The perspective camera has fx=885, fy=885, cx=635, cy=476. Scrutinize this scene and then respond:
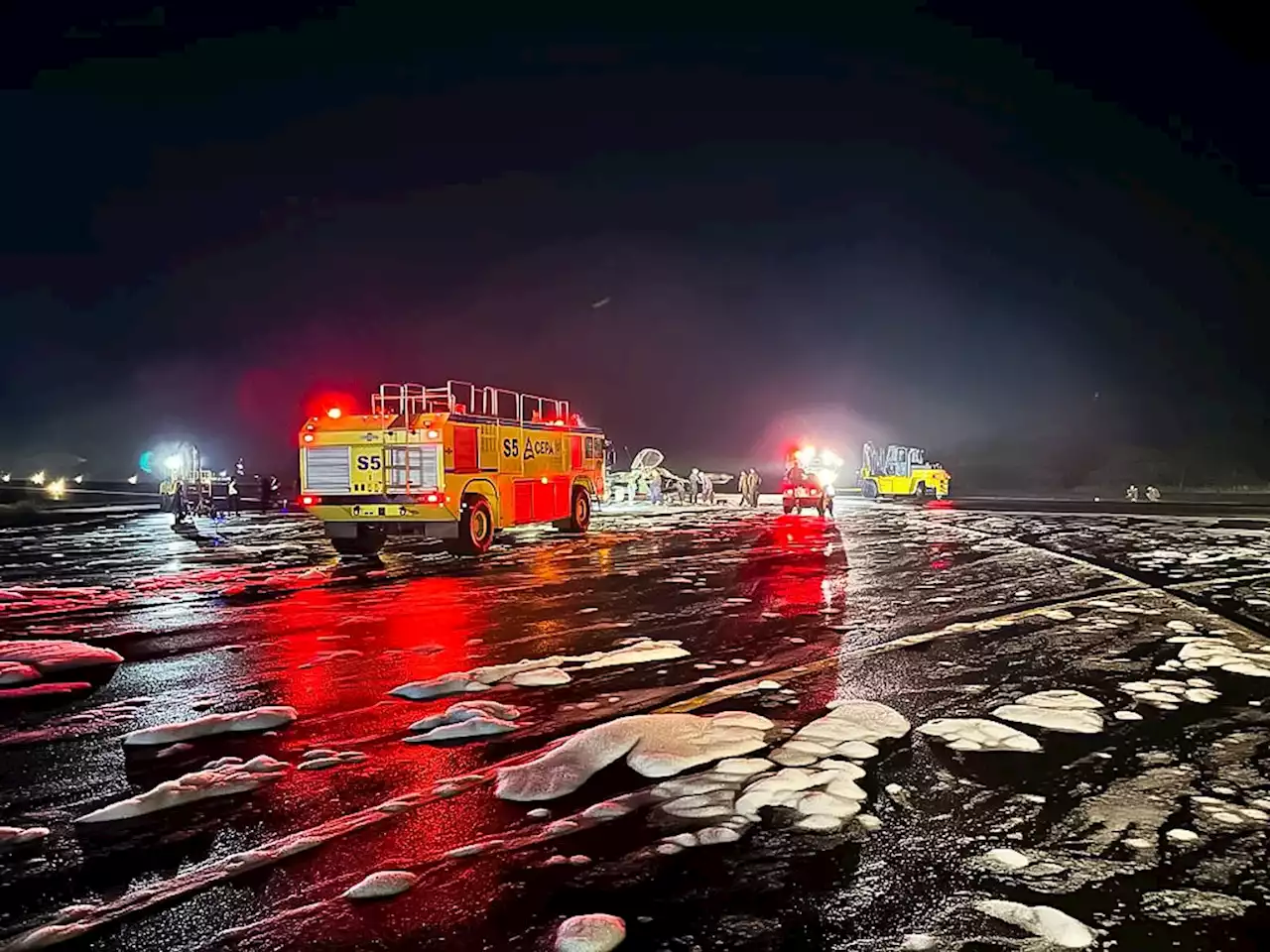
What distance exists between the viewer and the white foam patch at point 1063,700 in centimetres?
595

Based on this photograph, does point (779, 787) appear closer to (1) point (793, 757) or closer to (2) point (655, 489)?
(1) point (793, 757)

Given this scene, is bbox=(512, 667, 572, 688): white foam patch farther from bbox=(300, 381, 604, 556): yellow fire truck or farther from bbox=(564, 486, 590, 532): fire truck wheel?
bbox=(564, 486, 590, 532): fire truck wheel

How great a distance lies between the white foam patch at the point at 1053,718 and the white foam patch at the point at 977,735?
211 millimetres

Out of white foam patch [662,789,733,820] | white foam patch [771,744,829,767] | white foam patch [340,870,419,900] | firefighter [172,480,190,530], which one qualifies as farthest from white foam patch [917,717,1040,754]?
firefighter [172,480,190,530]

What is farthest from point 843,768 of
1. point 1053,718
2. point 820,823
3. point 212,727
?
point 212,727

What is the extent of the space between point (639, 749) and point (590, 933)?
195cm

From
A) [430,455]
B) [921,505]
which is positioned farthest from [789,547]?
[921,505]

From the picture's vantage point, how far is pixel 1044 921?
317cm

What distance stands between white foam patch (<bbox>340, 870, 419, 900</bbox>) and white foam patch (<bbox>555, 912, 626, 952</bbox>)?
2.35ft

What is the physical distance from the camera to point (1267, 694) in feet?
20.2

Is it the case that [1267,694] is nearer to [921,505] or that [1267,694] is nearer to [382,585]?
[382,585]

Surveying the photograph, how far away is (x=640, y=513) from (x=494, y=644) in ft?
68.6

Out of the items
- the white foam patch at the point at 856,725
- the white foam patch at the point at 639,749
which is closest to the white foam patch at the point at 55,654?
the white foam patch at the point at 639,749

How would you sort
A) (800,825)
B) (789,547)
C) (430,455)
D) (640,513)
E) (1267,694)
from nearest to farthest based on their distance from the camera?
1. (800,825)
2. (1267,694)
3. (430,455)
4. (789,547)
5. (640,513)
